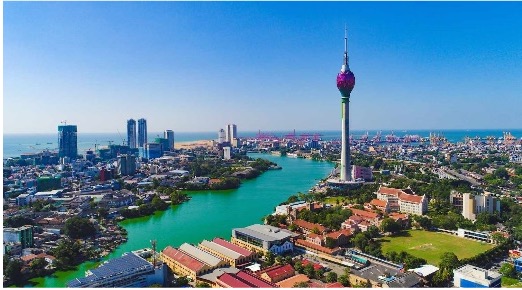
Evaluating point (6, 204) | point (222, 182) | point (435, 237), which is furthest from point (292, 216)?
point (6, 204)

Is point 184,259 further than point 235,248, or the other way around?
point 235,248

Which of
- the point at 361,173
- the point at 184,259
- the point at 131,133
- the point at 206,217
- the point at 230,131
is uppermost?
the point at 230,131

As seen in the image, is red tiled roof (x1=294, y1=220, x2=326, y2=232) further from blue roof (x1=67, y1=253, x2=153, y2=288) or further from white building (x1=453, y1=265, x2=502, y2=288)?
blue roof (x1=67, y1=253, x2=153, y2=288)

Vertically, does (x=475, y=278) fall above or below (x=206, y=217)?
above

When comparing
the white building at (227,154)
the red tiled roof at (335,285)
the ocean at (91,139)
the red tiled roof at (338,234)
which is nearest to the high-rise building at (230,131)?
the ocean at (91,139)

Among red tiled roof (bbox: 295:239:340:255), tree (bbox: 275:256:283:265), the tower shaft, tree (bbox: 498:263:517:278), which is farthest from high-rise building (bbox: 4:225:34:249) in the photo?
the tower shaft

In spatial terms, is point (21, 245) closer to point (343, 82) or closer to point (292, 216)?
point (292, 216)

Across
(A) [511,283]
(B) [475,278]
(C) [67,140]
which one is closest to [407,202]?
(A) [511,283]

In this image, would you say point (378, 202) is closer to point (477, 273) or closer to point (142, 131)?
point (477, 273)
